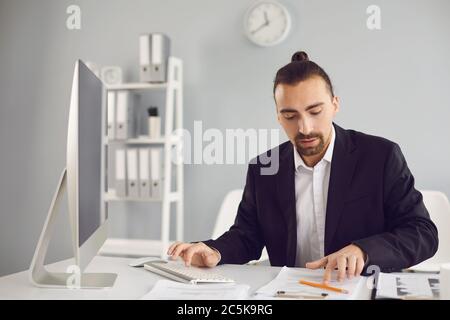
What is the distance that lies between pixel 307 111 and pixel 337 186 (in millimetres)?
202

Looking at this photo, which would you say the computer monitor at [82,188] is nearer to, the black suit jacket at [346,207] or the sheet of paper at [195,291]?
the sheet of paper at [195,291]

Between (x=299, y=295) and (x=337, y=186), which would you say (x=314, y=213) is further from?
(x=299, y=295)

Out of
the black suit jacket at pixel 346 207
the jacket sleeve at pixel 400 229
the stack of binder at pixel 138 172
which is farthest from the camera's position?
the stack of binder at pixel 138 172

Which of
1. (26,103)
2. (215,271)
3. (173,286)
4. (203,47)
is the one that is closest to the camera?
(173,286)

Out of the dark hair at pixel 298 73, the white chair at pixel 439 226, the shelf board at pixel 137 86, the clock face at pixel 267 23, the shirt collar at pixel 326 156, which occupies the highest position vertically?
the clock face at pixel 267 23

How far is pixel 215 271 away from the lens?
1109 millimetres

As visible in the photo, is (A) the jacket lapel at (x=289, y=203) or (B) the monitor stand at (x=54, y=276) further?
(A) the jacket lapel at (x=289, y=203)

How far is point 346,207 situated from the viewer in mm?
1325

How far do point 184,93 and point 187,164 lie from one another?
378 millimetres

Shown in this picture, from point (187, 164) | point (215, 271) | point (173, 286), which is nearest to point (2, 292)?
point (173, 286)

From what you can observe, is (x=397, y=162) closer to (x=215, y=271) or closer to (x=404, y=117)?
(x=215, y=271)

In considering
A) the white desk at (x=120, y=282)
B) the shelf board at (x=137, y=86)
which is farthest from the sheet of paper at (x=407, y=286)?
the shelf board at (x=137, y=86)

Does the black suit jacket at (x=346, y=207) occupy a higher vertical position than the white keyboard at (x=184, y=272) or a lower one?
higher

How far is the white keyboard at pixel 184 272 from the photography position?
970 millimetres
